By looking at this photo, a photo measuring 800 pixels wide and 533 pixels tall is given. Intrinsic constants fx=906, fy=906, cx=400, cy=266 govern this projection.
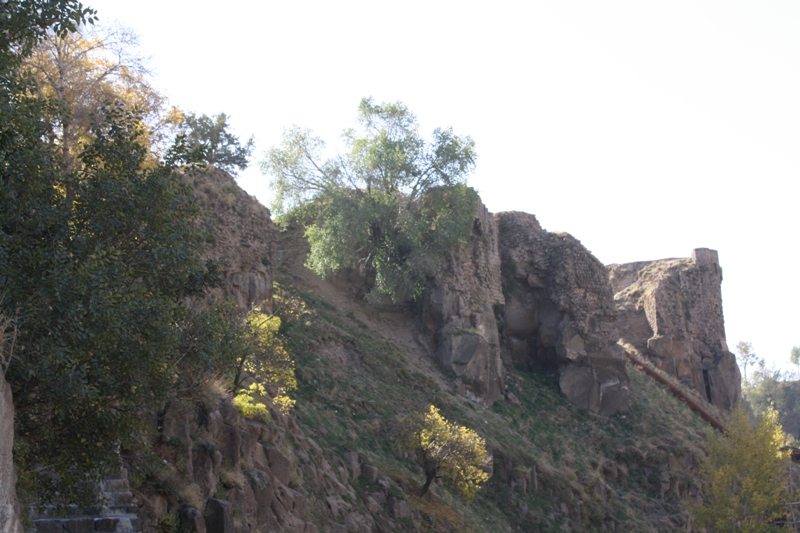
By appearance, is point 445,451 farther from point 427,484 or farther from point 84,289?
point 84,289

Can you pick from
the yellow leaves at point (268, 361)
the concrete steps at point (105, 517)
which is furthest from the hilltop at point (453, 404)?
the yellow leaves at point (268, 361)

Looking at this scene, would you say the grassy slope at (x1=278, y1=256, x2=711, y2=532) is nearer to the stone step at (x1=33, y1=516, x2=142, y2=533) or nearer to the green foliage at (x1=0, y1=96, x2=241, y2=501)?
the stone step at (x1=33, y1=516, x2=142, y2=533)

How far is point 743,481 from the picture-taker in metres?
29.2

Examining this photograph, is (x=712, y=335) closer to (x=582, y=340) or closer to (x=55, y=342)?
(x=582, y=340)

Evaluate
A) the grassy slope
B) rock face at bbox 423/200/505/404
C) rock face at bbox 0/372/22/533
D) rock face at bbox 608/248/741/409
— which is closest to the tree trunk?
the grassy slope

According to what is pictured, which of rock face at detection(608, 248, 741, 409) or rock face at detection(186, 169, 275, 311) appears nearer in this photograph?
rock face at detection(186, 169, 275, 311)

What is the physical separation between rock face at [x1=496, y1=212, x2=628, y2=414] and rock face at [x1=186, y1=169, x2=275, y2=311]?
46.0ft

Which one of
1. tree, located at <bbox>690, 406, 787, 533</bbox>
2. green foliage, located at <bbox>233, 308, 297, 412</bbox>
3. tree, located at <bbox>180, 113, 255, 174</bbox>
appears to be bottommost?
tree, located at <bbox>690, 406, 787, 533</bbox>

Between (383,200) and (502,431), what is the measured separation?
9423 mm

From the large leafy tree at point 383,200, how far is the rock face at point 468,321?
2.60 ft

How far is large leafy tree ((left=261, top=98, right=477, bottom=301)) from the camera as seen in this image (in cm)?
3219

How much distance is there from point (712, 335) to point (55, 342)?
42075 millimetres

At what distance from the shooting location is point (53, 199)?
1136 cm

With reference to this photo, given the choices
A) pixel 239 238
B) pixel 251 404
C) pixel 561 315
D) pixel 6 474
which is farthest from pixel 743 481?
pixel 6 474
